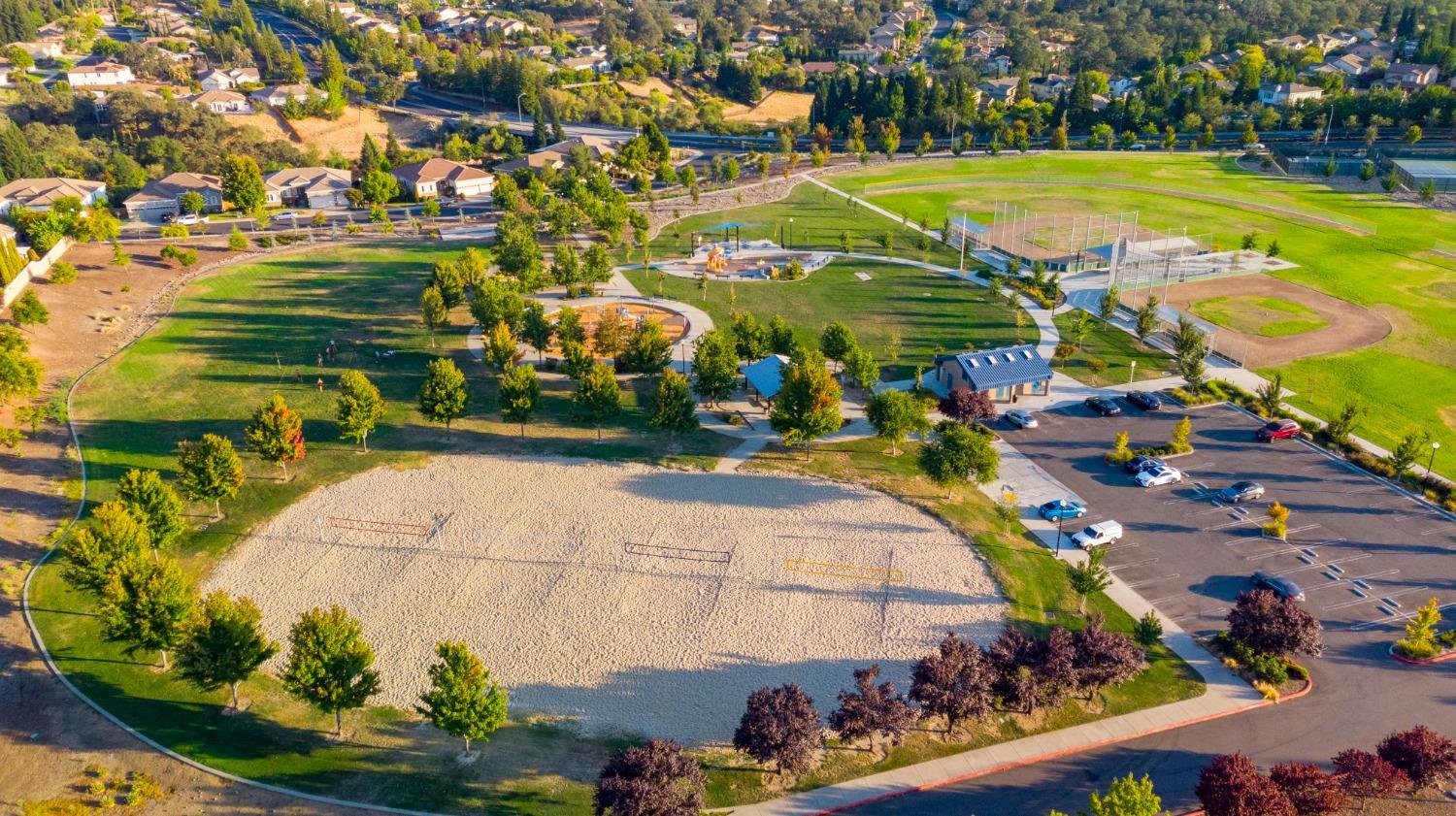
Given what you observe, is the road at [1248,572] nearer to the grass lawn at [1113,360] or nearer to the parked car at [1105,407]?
the parked car at [1105,407]

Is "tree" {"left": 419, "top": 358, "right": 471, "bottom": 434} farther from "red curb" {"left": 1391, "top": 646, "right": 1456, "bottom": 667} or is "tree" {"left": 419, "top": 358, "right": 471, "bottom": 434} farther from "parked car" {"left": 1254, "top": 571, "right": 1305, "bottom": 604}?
"red curb" {"left": 1391, "top": 646, "right": 1456, "bottom": 667}

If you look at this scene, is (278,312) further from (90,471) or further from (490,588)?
(490,588)

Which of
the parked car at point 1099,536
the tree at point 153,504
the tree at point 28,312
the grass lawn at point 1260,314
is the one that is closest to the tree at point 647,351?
the tree at point 153,504

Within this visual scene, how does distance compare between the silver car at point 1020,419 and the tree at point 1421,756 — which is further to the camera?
the silver car at point 1020,419

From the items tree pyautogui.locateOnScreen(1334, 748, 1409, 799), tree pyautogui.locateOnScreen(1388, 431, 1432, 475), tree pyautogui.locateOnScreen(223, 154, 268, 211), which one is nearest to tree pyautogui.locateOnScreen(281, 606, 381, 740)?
tree pyautogui.locateOnScreen(1334, 748, 1409, 799)

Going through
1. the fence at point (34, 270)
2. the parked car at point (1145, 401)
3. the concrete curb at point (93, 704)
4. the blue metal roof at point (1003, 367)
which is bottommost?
the concrete curb at point (93, 704)
